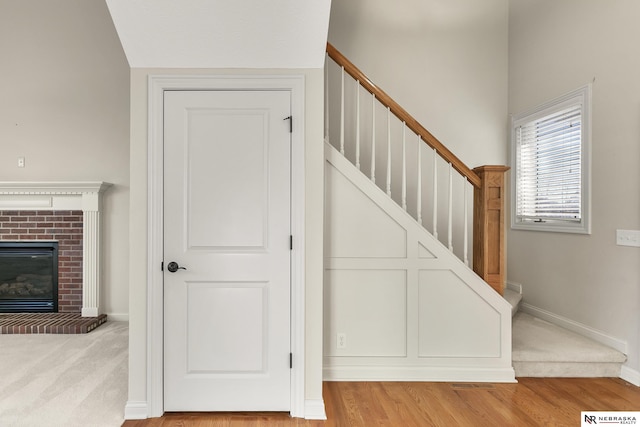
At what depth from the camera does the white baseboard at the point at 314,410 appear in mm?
2343

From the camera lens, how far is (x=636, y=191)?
2865 millimetres

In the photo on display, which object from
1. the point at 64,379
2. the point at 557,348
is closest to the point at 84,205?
the point at 64,379

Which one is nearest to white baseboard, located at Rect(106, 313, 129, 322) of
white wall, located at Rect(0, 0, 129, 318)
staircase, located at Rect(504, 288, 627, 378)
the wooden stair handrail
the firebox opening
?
white wall, located at Rect(0, 0, 129, 318)

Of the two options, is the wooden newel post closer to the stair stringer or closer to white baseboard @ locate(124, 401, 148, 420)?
the stair stringer

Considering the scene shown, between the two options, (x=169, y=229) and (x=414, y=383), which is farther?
(x=414, y=383)

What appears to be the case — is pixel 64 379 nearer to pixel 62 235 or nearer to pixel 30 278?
pixel 62 235

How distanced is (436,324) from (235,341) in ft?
4.99

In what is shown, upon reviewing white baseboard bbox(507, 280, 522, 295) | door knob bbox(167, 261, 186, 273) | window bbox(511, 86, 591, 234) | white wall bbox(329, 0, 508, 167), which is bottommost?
white baseboard bbox(507, 280, 522, 295)

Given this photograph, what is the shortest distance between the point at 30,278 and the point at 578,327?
5728 mm

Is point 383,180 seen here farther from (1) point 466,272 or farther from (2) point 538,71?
(2) point 538,71

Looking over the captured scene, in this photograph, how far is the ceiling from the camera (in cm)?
205

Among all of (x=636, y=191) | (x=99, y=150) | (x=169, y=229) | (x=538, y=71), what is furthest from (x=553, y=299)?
(x=99, y=150)

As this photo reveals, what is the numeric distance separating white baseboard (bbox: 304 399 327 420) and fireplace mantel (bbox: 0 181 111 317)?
3.06 m
